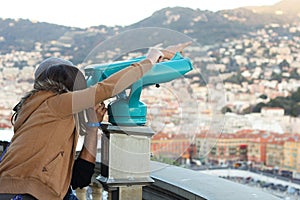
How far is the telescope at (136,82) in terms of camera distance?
139 centimetres

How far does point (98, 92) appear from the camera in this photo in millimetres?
1273

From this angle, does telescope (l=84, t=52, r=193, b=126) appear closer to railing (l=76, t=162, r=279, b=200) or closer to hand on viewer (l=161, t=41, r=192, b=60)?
hand on viewer (l=161, t=41, r=192, b=60)

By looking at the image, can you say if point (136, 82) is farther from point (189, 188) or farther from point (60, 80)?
point (189, 188)

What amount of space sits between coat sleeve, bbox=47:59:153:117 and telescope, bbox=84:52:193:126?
0.07m

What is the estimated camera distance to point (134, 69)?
1.30 metres

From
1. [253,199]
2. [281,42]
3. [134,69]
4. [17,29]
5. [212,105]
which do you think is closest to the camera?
[134,69]

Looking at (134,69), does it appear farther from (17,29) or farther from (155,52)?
(17,29)

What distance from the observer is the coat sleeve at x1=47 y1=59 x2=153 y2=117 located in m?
1.27

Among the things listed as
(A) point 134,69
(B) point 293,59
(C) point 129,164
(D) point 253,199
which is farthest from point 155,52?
(B) point 293,59

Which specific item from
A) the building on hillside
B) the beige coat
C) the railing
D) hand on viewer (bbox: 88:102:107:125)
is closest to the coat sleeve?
the beige coat

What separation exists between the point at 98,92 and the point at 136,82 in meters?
0.16

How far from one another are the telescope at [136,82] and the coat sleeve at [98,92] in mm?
73

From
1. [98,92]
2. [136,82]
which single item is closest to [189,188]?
[136,82]

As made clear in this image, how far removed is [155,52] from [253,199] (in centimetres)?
70
